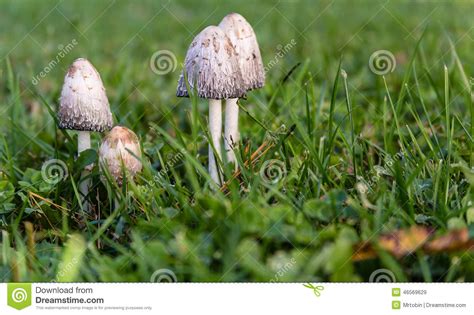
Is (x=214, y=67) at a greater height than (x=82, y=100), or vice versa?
(x=214, y=67)

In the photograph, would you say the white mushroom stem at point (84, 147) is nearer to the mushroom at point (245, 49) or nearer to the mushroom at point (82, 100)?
the mushroom at point (82, 100)

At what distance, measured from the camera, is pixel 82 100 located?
2473 millimetres

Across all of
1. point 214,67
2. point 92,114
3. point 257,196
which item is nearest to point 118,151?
point 92,114

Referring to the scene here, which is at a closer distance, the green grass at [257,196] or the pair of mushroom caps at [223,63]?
the green grass at [257,196]

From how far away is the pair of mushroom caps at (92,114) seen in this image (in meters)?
2.47

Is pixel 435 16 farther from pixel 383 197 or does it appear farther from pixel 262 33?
pixel 383 197

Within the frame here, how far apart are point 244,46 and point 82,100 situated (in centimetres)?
67

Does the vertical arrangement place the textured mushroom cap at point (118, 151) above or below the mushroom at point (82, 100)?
below
